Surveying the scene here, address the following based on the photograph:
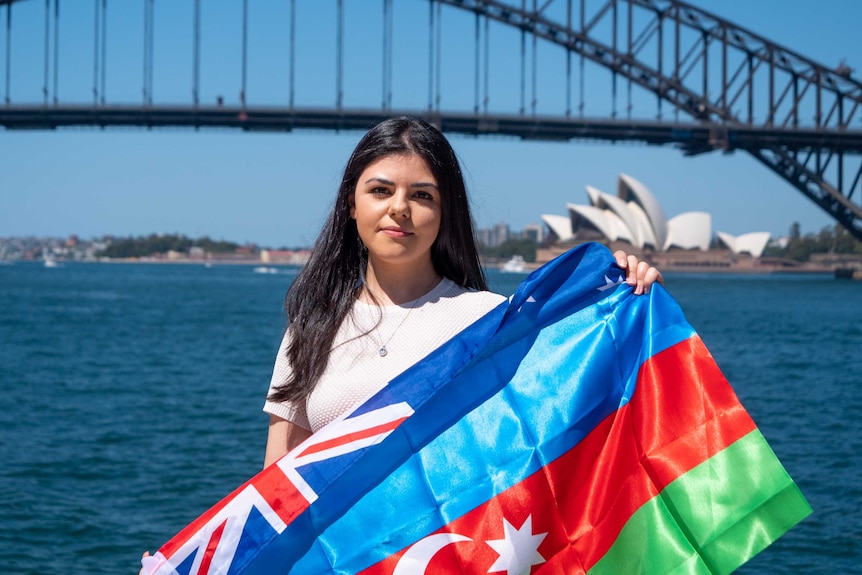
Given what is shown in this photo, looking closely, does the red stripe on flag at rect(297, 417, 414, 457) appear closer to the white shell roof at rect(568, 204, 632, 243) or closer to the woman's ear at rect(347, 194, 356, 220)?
the woman's ear at rect(347, 194, 356, 220)

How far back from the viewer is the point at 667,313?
1.87 m

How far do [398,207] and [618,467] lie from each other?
1.91 ft

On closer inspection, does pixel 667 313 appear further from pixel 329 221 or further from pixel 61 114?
pixel 61 114

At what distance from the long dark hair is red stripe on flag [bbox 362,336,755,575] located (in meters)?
0.35

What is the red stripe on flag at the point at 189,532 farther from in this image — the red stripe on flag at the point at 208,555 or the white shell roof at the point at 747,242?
the white shell roof at the point at 747,242

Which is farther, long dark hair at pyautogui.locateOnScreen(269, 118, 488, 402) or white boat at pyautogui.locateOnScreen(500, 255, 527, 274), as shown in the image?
white boat at pyautogui.locateOnScreen(500, 255, 527, 274)

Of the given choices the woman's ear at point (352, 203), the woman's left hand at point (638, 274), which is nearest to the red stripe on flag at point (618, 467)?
the woman's left hand at point (638, 274)

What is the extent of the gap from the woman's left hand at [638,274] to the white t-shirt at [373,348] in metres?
0.25

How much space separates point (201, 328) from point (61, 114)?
62.9 feet

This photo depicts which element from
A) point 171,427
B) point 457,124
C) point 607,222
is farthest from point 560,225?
point 171,427

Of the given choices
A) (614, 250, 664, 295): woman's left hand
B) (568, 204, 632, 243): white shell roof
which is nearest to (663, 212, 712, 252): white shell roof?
(568, 204, 632, 243): white shell roof

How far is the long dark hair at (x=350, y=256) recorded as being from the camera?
1.77m

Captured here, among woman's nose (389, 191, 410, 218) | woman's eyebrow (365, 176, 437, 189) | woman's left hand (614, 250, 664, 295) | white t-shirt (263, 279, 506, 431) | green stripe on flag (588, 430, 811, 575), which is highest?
woman's eyebrow (365, 176, 437, 189)

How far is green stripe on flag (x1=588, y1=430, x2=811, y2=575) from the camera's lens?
1740mm
